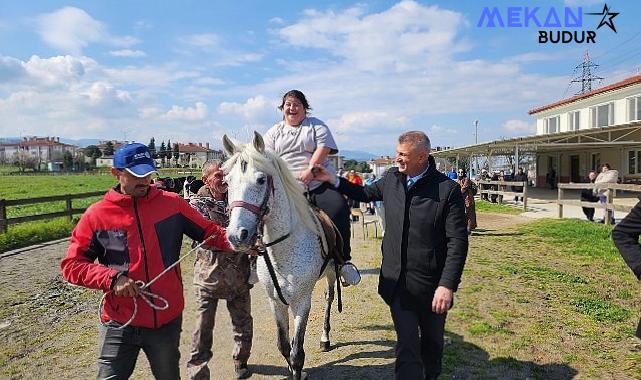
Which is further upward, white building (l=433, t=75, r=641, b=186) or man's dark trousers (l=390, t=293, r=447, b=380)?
white building (l=433, t=75, r=641, b=186)

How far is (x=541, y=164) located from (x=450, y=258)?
34578 mm

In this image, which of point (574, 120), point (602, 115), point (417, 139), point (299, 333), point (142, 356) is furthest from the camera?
point (574, 120)

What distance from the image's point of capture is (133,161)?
2.58 meters

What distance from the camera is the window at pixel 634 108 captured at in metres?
23.4

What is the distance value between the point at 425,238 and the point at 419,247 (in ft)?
0.27

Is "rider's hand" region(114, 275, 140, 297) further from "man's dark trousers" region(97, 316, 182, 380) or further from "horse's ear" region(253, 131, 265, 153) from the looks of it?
"horse's ear" region(253, 131, 265, 153)

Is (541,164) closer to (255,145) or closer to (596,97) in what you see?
(596,97)

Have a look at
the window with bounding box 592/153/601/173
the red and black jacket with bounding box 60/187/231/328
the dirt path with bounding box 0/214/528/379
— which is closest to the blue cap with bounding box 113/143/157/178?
the red and black jacket with bounding box 60/187/231/328

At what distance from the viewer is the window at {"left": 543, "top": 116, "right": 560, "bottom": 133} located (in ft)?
105

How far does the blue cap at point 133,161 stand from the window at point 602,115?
29388 mm

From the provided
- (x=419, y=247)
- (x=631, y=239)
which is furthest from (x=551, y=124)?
(x=419, y=247)

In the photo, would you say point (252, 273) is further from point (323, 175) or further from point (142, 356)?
point (142, 356)

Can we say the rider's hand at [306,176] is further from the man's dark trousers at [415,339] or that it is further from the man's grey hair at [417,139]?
the man's dark trousers at [415,339]

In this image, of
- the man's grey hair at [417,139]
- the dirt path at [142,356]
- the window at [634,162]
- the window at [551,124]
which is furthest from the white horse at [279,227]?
the window at [551,124]
